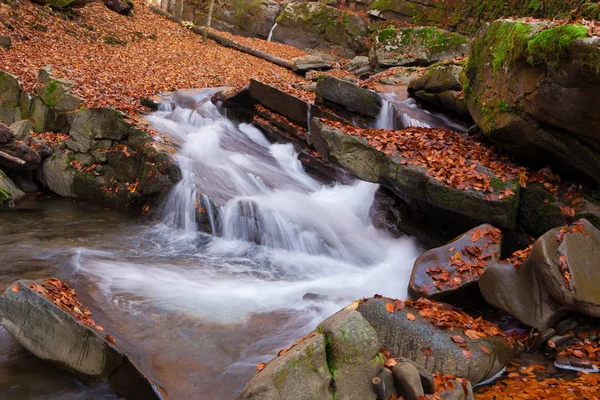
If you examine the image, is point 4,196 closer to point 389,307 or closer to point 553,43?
point 389,307

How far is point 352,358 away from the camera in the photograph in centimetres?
402

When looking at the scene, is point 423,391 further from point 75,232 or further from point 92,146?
point 92,146

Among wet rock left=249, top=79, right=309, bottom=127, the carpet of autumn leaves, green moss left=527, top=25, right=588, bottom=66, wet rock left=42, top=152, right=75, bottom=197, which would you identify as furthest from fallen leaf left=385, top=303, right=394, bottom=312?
the carpet of autumn leaves

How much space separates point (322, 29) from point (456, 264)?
2019 centimetres

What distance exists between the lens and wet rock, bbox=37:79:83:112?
11266 mm

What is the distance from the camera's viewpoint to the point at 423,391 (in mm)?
4094

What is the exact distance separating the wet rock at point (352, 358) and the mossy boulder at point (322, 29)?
2141 centimetres

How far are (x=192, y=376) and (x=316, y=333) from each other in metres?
1.61

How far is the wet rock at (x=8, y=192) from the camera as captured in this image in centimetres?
963

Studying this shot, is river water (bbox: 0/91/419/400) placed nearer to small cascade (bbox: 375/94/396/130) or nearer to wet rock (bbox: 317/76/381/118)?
wet rock (bbox: 317/76/381/118)

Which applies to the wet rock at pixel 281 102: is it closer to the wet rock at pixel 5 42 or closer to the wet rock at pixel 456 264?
the wet rock at pixel 456 264

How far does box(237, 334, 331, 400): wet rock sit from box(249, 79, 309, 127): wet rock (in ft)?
26.8

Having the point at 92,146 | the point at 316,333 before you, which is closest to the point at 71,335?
the point at 316,333

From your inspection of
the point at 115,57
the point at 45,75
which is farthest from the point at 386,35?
the point at 45,75
